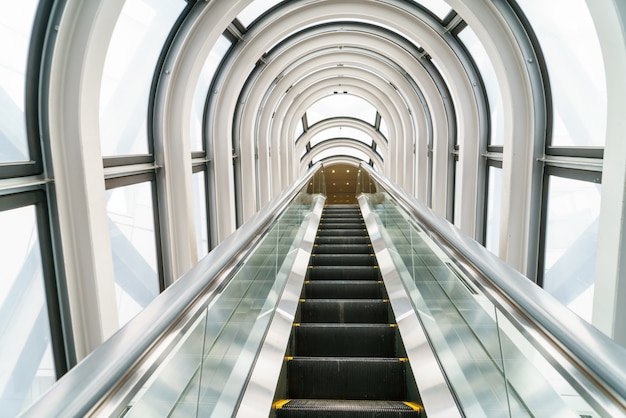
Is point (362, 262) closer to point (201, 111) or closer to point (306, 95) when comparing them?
point (201, 111)

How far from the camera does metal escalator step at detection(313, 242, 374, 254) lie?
24.2ft

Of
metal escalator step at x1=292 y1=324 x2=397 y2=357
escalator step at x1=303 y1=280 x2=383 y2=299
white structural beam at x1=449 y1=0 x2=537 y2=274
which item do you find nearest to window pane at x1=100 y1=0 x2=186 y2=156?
escalator step at x1=303 y1=280 x2=383 y2=299

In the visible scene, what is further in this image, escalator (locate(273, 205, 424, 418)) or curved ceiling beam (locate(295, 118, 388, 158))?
curved ceiling beam (locate(295, 118, 388, 158))

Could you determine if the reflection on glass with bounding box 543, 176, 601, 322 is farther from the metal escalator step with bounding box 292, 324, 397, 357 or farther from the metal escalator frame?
the metal escalator step with bounding box 292, 324, 397, 357

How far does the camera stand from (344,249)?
24.4 ft

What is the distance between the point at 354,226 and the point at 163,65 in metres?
4.53

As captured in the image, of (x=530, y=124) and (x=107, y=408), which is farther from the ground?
(x=530, y=124)

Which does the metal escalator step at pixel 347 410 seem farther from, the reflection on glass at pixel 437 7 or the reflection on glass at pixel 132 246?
the reflection on glass at pixel 437 7

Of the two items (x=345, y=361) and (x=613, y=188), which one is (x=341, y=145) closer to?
(x=613, y=188)

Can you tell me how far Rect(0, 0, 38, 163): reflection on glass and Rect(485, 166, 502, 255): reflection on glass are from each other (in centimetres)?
727

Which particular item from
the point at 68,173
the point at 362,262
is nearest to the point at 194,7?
the point at 68,173

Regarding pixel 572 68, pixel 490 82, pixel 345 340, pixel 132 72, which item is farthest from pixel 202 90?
pixel 345 340

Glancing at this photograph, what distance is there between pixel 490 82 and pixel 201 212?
607 centimetres

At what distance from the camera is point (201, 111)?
9.77m
